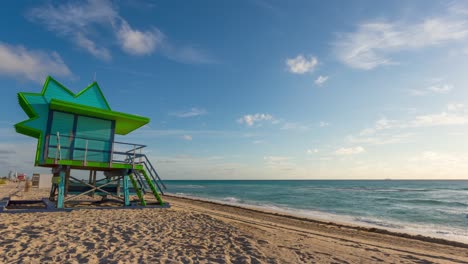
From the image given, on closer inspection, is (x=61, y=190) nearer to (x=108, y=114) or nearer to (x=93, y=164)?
(x=93, y=164)

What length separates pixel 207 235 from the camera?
8.01m

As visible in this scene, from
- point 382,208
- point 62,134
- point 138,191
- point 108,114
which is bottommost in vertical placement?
point 382,208

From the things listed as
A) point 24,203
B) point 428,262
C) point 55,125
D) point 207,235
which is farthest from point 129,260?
point 24,203

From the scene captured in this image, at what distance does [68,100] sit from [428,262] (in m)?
15.7

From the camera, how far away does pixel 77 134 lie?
12.8 meters

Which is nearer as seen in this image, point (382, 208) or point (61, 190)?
point (61, 190)

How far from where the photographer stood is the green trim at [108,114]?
471 inches

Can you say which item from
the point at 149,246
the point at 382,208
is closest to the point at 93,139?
the point at 149,246

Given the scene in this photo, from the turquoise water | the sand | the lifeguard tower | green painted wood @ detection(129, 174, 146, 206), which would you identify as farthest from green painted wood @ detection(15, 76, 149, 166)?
the turquoise water

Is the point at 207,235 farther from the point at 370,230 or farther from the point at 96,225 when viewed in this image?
the point at 370,230

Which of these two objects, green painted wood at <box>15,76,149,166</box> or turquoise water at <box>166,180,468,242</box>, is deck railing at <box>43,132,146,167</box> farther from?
turquoise water at <box>166,180,468,242</box>

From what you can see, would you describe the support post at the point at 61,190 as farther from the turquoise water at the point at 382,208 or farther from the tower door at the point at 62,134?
the turquoise water at the point at 382,208

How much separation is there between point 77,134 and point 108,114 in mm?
1702

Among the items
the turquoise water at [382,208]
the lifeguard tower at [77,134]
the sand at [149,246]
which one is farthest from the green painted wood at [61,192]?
the turquoise water at [382,208]
